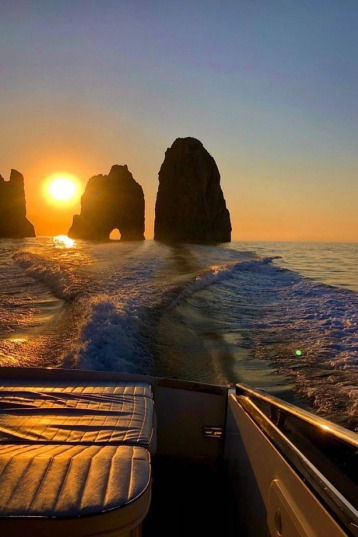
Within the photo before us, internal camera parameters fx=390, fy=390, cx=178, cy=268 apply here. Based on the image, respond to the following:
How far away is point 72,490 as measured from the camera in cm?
190

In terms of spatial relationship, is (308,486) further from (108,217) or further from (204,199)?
(108,217)

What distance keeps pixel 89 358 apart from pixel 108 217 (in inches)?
4602

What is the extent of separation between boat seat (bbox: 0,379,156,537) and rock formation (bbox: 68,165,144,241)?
11671cm

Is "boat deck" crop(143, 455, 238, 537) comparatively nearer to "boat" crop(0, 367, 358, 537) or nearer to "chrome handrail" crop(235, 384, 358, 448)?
"boat" crop(0, 367, 358, 537)

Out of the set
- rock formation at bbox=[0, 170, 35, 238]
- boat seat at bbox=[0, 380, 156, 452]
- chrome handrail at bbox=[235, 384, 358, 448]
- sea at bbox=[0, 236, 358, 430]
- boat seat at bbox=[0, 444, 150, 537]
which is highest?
rock formation at bbox=[0, 170, 35, 238]

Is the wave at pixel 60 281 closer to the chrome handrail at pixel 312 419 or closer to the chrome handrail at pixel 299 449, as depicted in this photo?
the chrome handrail at pixel 312 419

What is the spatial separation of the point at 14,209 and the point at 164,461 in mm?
130163

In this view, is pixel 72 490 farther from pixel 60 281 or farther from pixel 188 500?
pixel 60 281

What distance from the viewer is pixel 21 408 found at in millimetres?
3018

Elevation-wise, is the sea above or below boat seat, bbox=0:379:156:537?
below

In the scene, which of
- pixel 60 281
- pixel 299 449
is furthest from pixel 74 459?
pixel 60 281

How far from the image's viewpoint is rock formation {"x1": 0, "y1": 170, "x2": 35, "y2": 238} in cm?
11969

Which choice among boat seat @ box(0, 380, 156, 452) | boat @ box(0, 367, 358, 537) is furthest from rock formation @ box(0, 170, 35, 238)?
boat @ box(0, 367, 358, 537)

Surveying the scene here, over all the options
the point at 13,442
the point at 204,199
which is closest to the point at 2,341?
the point at 13,442
